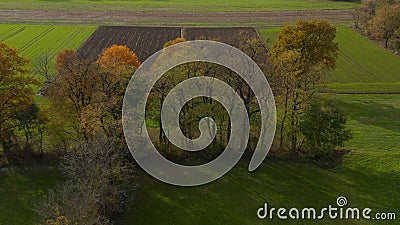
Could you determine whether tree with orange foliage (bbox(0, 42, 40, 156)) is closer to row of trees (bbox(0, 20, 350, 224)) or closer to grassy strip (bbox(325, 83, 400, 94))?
row of trees (bbox(0, 20, 350, 224))

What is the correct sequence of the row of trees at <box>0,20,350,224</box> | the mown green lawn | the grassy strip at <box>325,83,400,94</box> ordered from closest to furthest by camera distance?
1. the mown green lawn
2. the row of trees at <box>0,20,350,224</box>
3. the grassy strip at <box>325,83,400,94</box>

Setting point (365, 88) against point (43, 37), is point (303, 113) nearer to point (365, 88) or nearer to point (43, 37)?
point (365, 88)

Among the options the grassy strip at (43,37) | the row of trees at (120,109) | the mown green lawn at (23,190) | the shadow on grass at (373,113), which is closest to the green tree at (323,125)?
the row of trees at (120,109)

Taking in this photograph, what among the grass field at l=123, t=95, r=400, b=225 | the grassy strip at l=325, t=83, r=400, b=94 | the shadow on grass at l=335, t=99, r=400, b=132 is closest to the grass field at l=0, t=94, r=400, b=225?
the grass field at l=123, t=95, r=400, b=225

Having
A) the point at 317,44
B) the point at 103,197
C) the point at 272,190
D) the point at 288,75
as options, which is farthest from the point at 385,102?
the point at 103,197

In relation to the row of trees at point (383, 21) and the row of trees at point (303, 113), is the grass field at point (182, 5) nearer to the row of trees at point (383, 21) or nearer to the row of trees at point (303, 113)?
the row of trees at point (383, 21)

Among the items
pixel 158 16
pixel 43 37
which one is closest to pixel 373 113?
pixel 158 16
